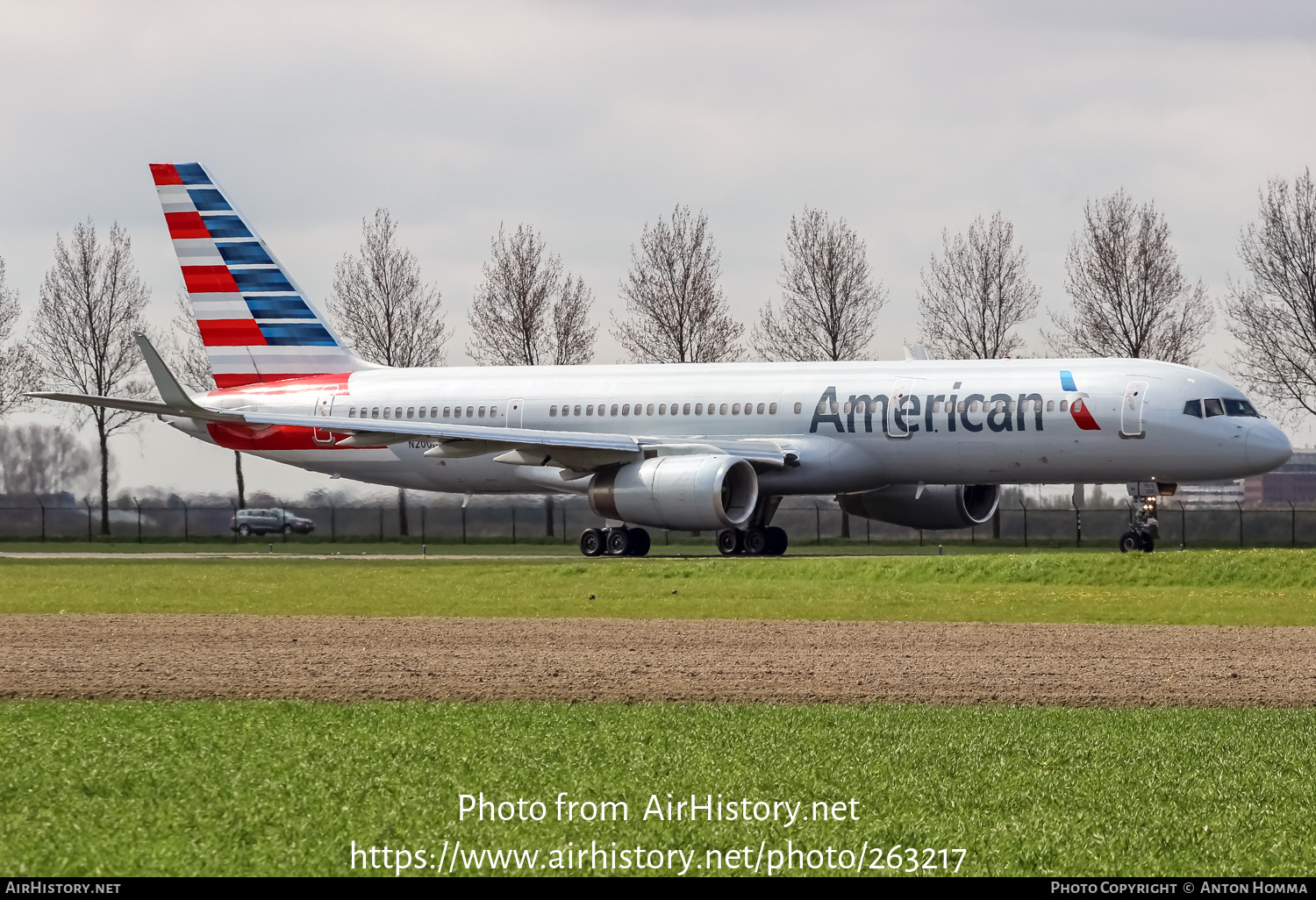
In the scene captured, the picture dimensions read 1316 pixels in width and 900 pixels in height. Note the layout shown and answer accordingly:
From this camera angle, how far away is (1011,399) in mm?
32438

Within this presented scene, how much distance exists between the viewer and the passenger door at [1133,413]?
3170 cm

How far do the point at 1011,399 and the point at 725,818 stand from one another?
2497 cm

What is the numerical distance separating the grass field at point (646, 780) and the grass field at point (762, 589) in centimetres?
956

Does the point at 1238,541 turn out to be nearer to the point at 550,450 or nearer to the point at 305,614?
the point at 550,450

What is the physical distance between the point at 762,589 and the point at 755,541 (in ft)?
31.2

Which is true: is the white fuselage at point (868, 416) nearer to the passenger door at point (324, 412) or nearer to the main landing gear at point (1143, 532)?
the passenger door at point (324, 412)

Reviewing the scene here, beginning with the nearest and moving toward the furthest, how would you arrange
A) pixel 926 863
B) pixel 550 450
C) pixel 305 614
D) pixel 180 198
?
pixel 926 863 → pixel 305 614 → pixel 550 450 → pixel 180 198

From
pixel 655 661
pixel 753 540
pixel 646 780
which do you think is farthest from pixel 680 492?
pixel 646 780

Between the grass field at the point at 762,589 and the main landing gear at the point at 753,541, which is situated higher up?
the main landing gear at the point at 753,541

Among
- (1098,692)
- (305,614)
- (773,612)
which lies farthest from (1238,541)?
(1098,692)

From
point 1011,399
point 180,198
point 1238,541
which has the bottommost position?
point 1238,541

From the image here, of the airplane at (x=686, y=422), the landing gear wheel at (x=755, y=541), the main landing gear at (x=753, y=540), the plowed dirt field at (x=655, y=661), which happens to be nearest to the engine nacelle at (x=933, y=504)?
the airplane at (x=686, y=422)

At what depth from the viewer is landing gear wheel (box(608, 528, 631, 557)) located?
36.1 m
